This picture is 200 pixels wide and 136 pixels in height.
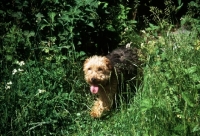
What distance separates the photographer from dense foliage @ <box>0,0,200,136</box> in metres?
3.48

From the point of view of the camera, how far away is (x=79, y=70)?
5.55 m

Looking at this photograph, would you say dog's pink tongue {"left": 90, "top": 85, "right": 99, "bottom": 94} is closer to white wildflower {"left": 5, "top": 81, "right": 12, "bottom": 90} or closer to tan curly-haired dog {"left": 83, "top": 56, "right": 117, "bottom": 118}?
tan curly-haired dog {"left": 83, "top": 56, "right": 117, "bottom": 118}

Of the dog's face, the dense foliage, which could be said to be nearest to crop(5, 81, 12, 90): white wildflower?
the dense foliage

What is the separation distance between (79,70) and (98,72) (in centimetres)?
50

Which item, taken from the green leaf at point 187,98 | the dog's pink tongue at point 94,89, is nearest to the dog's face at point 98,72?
the dog's pink tongue at point 94,89

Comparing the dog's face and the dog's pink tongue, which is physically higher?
the dog's face

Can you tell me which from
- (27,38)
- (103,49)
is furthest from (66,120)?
(103,49)

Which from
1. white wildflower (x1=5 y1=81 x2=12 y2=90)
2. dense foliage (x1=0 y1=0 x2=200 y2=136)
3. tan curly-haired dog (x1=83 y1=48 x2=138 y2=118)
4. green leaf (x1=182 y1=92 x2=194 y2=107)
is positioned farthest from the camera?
tan curly-haired dog (x1=83 y1=48 x2=138 y2=118)

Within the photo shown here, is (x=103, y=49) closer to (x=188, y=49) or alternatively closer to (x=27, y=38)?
(x=27, y=38)

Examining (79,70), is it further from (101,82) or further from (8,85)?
(8,85)

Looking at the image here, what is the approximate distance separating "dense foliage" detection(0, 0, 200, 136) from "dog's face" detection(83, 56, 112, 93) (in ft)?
0.95

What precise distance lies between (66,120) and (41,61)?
109 centimetres

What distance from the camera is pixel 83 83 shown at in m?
5.48

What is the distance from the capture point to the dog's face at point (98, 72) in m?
5.12
